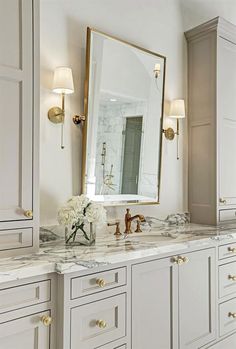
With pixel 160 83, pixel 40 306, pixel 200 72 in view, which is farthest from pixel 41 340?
pixel 200 72

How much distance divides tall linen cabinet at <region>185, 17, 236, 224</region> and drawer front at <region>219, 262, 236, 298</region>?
0.46 m

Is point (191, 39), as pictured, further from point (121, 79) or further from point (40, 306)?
point (40, 306)

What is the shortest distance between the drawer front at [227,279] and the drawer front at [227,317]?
0.09 metres

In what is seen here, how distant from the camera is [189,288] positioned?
211 centimetres

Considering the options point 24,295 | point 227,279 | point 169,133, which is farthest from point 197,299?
point 169,133

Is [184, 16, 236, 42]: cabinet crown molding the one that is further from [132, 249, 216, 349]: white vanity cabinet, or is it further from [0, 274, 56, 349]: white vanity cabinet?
[0, 274, 56, 349]: white vanity cabinet

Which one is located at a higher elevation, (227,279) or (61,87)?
(61,87)

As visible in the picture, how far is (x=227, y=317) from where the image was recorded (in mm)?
2410

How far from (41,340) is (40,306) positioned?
0.16 meters

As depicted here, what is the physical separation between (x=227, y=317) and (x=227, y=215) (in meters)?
0.84

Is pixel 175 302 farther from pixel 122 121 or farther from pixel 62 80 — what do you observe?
pixel 62 80

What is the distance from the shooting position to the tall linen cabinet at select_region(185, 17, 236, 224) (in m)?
2.77

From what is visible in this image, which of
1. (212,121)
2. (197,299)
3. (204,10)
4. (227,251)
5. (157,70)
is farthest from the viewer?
(204,10)

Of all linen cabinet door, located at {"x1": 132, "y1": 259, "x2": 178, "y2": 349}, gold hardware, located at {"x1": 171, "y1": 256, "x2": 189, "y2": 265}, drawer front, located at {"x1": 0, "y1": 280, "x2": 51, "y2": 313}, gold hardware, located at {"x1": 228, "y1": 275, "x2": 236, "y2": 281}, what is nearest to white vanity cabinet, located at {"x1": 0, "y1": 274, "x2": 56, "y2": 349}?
drawer front, located at {"x1": 0, "y1": 280, "x2": 51, "y2": 313}
